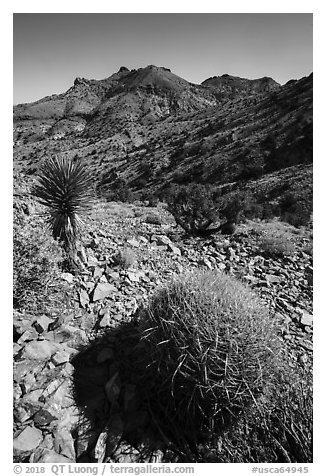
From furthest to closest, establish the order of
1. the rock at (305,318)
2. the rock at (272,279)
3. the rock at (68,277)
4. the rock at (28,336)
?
the rock at (272,279) → the rock at (68,277) → the rock at (305,318) → the rock at (28,336)

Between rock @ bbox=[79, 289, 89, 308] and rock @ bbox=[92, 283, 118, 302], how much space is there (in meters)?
0.10

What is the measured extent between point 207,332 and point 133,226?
5.36 meters

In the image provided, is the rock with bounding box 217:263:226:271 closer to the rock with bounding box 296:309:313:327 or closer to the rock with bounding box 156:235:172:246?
the rock with bounding box 156:235:172:246

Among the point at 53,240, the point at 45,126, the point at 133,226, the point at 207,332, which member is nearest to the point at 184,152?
the point at 133,226

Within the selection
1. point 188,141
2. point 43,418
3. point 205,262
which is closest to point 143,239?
point 205,262

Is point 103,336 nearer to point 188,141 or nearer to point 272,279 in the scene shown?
point 272,279

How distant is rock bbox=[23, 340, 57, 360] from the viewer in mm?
3166

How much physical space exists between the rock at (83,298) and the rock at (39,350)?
2.71 ft

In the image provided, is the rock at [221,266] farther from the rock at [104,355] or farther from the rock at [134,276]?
the rock at [104,355]

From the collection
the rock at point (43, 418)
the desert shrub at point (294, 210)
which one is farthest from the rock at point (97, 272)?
the desert shrub at point (294, 210)

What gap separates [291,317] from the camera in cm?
442

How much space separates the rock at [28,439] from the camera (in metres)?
2.57

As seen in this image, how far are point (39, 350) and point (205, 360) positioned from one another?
1.84 m

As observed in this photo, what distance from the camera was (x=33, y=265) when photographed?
4023 millimetres
